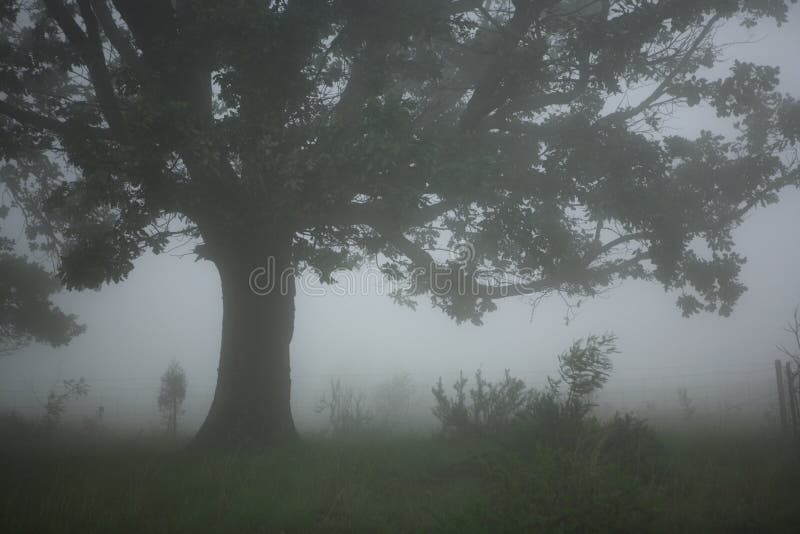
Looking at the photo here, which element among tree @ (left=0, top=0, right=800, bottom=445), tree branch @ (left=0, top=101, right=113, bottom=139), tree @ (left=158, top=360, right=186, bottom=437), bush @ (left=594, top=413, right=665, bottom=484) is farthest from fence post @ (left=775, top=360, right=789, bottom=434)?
tree @ (left=158, top=360, right=186, bottom=437)

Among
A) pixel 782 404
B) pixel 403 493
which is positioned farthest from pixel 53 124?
pixel 782 404

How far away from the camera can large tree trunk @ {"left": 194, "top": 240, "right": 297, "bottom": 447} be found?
8750mm

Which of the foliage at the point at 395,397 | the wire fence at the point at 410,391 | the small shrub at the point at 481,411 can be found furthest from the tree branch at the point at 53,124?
the wire fence at the point at 410,391

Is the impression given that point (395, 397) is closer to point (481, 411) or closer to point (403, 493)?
point (481, 411)

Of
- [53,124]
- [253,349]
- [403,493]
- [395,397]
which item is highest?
[53,124]

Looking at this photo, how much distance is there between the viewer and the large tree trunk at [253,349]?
875cm

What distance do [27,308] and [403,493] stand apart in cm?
1971

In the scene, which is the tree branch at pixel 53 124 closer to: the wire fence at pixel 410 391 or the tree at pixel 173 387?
the tree at pixel 173 387

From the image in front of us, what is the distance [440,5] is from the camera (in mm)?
8984

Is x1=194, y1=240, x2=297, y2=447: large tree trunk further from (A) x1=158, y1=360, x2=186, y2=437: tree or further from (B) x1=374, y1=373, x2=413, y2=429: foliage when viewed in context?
(B) x1=374, y1=373, x2=413, y2=429: foliage

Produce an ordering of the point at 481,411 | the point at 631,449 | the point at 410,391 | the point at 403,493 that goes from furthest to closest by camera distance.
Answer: the point at 410,391, the point at 481,411, the point at 631,449, the point at 403,493

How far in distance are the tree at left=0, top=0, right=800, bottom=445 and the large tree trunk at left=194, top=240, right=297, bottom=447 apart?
4cm

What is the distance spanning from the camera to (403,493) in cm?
553

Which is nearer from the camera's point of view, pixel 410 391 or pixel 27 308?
pixel 27 308
